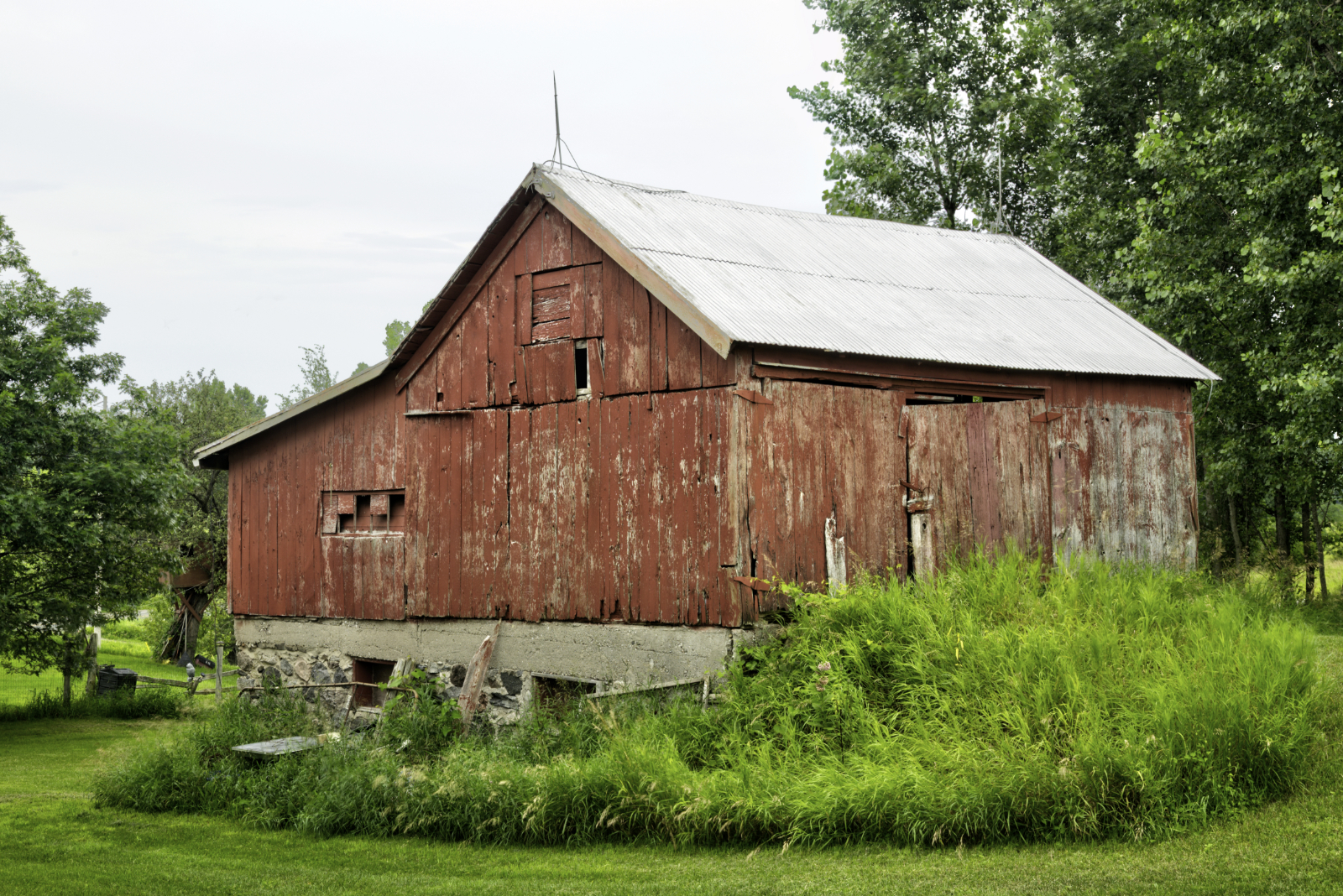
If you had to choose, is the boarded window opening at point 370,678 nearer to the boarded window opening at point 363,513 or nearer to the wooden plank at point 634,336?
the boarded window opening at point 363,513

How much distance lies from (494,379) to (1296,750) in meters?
8.94

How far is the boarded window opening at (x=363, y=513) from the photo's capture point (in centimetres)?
1500

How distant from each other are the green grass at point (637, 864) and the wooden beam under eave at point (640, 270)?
460 centimetres

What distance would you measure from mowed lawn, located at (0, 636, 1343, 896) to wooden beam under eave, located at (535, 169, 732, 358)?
4.61 m

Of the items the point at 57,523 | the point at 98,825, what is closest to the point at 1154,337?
the point at 98,825

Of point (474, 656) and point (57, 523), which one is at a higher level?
point (57, 523)

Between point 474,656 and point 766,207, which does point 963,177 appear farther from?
point 474,656

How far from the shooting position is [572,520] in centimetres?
1259

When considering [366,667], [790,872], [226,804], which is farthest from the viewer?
[366,667]

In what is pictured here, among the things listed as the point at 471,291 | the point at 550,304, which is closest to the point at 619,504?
the point at 550,304

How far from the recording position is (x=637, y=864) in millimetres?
8141

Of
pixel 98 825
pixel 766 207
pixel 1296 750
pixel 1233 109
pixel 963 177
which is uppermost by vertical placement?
pixel 963 177

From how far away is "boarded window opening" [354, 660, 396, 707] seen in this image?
15.1m

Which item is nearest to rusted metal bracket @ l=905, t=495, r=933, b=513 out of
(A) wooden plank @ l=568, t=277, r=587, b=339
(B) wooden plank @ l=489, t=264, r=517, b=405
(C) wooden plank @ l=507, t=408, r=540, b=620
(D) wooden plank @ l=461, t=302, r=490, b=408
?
(A) wooden plank @ l=568, t=277, r=587, b=339
